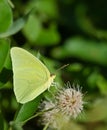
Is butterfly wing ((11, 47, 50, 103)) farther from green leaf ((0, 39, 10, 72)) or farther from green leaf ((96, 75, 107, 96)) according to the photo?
green leaf ((96, 75, 107, 96))

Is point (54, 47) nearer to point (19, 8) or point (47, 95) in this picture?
point (19, 8)

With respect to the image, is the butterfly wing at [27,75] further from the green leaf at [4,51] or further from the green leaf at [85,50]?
the green leaf at [85,50]

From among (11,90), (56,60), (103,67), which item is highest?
(11,90)

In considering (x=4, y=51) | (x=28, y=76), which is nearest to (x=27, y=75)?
(x=28, y=76)

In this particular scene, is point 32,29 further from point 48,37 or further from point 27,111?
point 27,111

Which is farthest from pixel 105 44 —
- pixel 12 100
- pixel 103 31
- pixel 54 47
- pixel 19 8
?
pixel 12 100

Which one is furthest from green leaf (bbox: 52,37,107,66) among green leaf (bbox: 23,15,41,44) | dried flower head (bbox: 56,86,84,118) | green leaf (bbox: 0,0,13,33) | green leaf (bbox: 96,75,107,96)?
dried flower head (bbox: 56,86,84,118)

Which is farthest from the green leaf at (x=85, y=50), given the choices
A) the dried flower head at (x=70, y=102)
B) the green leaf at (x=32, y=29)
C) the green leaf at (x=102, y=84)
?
the dried flower head at (x=70, y=102)
